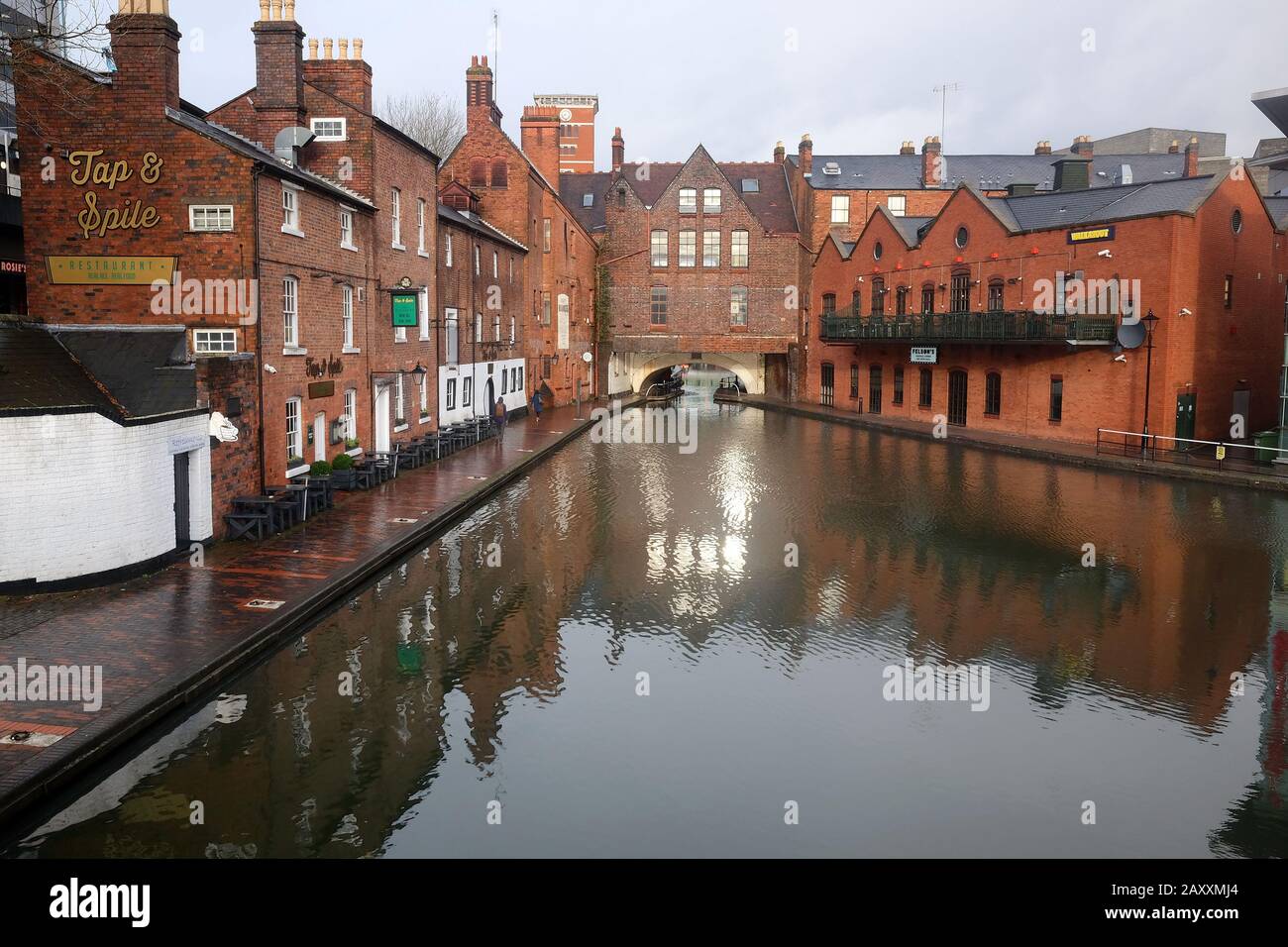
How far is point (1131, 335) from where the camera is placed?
100ft

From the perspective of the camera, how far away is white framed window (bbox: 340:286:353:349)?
2261cm

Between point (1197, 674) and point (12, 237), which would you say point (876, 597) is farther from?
point (12, 237)

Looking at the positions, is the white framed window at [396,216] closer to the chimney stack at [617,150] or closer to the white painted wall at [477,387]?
the white painted wall at [477,387]

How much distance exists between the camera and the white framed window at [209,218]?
1752cm

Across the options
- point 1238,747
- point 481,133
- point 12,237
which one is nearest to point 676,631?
point 1238,747

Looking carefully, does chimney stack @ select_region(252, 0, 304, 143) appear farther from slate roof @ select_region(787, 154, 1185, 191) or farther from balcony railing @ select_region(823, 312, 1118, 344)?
slate roof @ select_region(787, 154, 1185, 191)

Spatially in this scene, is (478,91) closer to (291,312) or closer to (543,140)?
(543,140)

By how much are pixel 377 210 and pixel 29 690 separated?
17.3 m

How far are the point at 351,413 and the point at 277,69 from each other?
26.5 feet

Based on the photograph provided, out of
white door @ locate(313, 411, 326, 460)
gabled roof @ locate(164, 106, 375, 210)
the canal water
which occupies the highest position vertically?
gabled roof @ locate(164, 106, 375, 210)

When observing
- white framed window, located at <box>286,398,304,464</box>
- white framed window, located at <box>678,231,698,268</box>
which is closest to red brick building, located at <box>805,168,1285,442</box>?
white framed window, located at <box>678,231,698,268</box>

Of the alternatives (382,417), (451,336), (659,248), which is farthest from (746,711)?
(659,248)

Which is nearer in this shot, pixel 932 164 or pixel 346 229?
pixel 346 229

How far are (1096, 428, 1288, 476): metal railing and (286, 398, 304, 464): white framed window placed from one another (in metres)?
20.9
